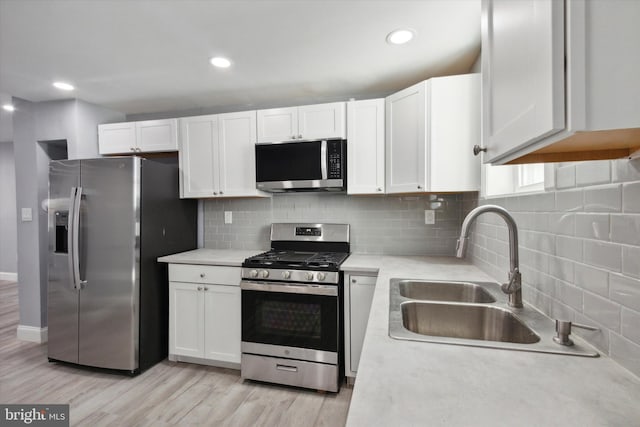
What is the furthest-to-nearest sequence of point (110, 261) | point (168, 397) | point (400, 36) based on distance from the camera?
point (110, 261), point (168, 397), point (400, 36)

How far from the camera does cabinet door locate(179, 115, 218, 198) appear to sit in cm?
270

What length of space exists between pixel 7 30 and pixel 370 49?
224 centimetres

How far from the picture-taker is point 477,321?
1206 mm

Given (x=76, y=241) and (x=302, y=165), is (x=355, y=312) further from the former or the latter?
(x=76, y=241)

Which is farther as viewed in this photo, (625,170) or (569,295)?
(569,295)

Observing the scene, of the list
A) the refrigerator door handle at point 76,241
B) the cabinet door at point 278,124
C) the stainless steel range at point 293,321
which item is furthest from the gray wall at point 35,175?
the stainless steel range at point 293,321

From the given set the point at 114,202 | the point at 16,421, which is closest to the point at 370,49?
the point at 114,202

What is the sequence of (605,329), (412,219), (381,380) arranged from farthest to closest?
(412,219) → (605,329) → (381,380)

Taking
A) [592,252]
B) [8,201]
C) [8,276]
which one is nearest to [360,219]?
[592,252]

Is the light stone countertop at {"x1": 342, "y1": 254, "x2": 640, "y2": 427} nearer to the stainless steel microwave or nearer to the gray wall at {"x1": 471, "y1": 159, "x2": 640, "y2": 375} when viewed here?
the gray wall at {"x1": 471, "y1": 159, "x2": 640, "y2": 375}

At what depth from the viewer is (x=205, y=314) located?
7.89ft

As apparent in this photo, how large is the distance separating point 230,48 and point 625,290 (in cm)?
224

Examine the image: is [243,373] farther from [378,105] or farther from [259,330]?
[378,105]

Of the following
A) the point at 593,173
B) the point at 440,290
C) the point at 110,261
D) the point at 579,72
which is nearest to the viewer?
the point at 579,72
